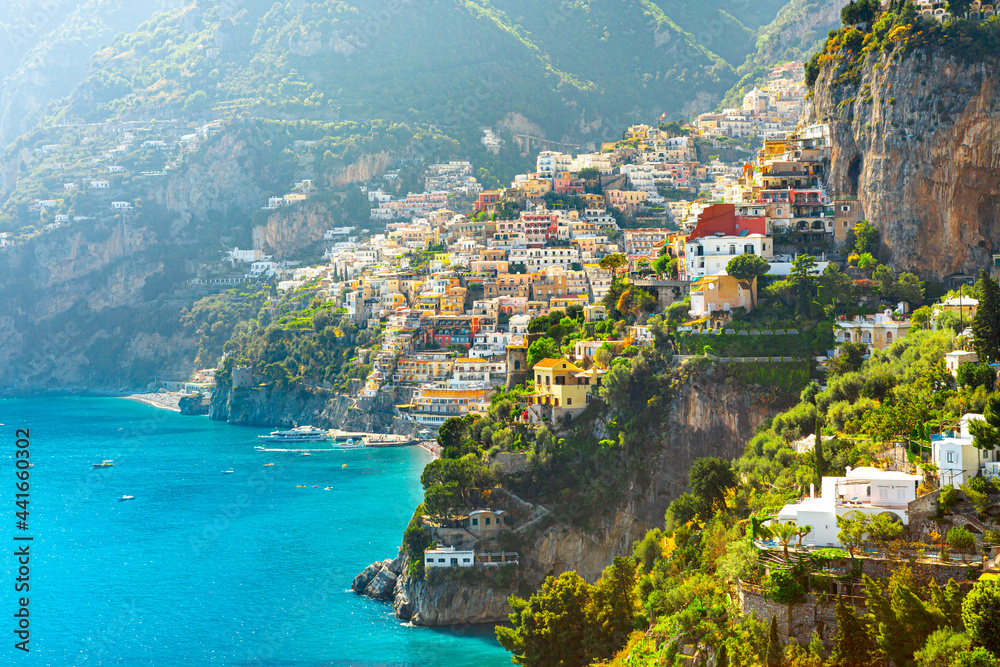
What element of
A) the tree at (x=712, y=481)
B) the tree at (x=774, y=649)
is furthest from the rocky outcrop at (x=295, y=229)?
the tree at (x=774, y=649)

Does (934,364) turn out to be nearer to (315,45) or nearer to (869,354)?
(869,354)

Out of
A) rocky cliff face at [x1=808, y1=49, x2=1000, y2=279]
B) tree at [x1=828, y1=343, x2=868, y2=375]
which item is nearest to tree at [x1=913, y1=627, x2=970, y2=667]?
tree at [x1=828, y1=343, x2=868, y2=375]

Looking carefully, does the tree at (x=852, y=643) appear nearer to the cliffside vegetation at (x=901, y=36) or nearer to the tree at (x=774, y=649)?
the tree at (x=774, y=649)

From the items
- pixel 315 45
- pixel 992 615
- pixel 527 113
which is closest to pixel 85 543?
pixel 992 615

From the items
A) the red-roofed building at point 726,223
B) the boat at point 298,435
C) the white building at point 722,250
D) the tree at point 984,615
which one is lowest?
the tree at point 984,615

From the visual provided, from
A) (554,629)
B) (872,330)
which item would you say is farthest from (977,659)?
(872,330)

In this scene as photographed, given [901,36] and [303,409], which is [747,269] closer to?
[901,36]
